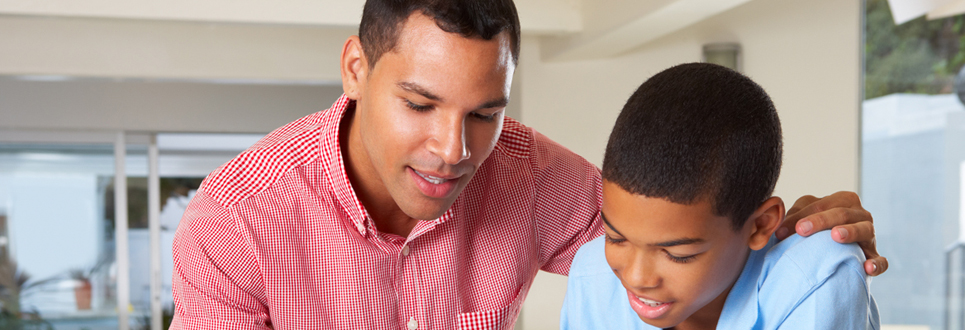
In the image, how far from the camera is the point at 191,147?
632cm

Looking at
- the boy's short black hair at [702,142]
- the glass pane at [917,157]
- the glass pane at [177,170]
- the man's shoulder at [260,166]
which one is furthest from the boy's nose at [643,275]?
the glass pane at [177,170]

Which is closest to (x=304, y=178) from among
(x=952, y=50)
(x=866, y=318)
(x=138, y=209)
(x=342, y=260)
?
(x=342, y=260)

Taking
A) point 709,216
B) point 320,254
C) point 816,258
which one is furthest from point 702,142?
point 320,254

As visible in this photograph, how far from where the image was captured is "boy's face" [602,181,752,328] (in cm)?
97

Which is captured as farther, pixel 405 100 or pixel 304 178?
pixel 304 178

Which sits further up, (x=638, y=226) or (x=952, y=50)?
(x=952, y=50)

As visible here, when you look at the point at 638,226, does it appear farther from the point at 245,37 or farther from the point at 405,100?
the point at 245,37

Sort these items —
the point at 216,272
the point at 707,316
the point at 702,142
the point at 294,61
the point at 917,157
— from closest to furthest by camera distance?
1. the point at 702,142
2. the point at 707,316
3. the point at 216,272
4. the point at 917,157
5. the point at 294,61

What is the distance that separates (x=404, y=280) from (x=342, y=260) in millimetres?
121

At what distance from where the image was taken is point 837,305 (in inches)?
38.0

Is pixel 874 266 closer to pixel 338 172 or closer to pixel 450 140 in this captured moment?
pixel 450 140

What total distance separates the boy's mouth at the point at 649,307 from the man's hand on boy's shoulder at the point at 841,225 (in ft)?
0.67

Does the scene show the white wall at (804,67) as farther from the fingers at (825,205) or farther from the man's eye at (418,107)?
the man's eye at (418,107)

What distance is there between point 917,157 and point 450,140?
2.49 meters
